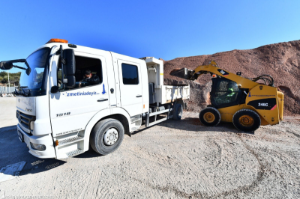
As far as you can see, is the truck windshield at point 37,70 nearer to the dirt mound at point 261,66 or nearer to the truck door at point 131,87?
the truck door at point 131,87

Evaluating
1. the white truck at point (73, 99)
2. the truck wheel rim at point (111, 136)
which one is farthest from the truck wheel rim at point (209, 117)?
the truck wheel rim at point (111, 136)

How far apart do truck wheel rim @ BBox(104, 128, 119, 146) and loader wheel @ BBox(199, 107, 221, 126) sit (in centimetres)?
404

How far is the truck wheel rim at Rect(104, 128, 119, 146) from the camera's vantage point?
339cm

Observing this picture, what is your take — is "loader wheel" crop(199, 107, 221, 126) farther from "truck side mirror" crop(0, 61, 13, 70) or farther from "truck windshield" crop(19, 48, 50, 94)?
"truck side mirror" crop(0, 61, 13, 70)

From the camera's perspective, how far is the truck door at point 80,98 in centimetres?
264

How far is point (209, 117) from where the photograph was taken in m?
5.91

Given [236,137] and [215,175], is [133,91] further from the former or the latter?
[236,137]

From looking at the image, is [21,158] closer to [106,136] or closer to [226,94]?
[106,136]

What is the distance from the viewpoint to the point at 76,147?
299 cm

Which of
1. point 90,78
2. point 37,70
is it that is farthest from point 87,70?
point 37,70

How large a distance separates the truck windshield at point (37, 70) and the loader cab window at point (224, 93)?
229 inches

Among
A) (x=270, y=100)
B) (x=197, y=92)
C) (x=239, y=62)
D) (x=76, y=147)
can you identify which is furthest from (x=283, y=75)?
(x=76, y=147)

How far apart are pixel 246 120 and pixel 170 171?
408 centimetres

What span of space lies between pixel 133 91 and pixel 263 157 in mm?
3787
